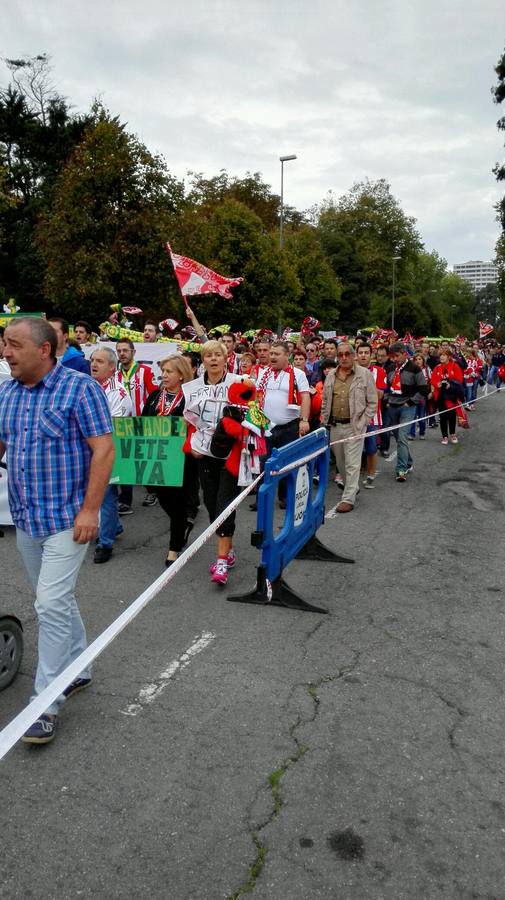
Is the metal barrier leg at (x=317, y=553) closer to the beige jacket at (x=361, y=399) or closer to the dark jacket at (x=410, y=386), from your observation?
the beige jacket at (x=361, y=399)

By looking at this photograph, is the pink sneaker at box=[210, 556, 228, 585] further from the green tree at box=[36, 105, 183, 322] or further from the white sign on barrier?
the green tree at box=[36, 105, 183, 322]

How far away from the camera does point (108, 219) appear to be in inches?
922

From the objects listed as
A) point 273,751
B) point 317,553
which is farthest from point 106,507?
point 273,751

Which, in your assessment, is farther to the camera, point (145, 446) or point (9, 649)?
point (145, 446)

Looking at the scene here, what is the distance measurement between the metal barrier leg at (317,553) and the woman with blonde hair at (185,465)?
1082 mm

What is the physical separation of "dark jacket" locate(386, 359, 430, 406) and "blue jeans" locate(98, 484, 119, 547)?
207 inches

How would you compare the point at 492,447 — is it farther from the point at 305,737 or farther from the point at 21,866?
the point at 21,866

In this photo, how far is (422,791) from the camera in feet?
10.5

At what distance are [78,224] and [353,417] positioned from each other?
58.2 feet

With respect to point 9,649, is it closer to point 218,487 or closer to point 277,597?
point 277,597

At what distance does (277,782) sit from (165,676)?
1.16 metres

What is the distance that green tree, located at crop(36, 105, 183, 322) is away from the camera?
2345cm

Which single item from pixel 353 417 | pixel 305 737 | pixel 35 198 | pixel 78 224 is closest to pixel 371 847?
pixel 305 737

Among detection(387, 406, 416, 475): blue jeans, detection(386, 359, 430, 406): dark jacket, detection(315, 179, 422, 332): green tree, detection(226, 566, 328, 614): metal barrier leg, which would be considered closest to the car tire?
detection(226, 566, 328, 614): metal barrier leg
